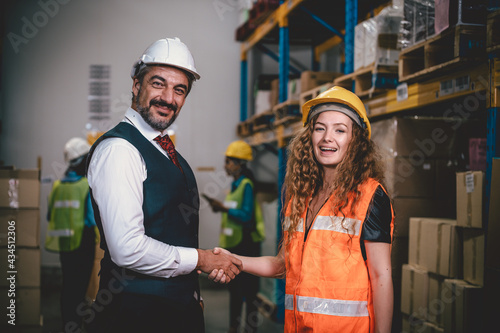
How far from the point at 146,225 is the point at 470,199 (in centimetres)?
207

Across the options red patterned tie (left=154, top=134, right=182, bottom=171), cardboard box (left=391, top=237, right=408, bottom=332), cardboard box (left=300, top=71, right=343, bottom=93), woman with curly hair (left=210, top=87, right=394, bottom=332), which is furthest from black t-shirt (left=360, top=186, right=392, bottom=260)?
cardboard box (left=300, top=71, right=343, bottom=93)

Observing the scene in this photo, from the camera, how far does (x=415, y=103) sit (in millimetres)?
3670

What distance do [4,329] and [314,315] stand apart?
3.67 m

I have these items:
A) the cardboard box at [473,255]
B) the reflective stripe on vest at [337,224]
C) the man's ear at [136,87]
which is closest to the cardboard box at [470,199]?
the cardboard box at [473,255]

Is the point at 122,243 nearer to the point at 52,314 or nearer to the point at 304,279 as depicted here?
the point at 304,279

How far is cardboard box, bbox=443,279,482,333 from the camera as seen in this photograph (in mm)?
3158

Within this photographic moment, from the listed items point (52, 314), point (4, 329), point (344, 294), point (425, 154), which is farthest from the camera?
point (52, 314)

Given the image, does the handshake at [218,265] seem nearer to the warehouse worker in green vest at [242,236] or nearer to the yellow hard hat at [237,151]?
the warehouse worker in green vest at [242,236]

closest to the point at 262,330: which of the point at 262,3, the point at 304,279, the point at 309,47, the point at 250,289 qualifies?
the point at 250,289

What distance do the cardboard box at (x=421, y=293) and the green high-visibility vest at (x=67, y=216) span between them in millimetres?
3477

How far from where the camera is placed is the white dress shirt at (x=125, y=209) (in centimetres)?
227

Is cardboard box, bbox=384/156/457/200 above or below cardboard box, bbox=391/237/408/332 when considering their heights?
above

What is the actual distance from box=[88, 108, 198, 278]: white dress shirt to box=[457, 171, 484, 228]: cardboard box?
190 centimetres

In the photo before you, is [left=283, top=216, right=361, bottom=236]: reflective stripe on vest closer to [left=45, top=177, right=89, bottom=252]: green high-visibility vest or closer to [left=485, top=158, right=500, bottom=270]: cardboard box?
[left=485, top=158, right=500, bottom=270]: cardboard box
